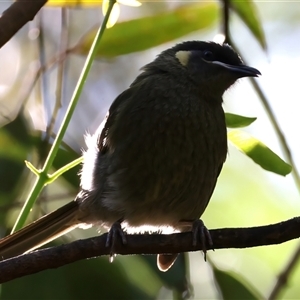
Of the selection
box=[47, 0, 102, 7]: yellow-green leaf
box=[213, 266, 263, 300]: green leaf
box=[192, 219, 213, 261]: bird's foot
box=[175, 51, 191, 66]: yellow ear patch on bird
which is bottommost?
box=[213, 266, 263, 300]: green leaf

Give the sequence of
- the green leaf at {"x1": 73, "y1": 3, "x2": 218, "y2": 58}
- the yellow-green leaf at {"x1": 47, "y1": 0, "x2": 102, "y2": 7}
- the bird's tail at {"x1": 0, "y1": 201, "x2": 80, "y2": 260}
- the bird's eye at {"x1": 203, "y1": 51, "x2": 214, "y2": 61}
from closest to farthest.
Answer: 1. the bird's tail at {"x1": 0, "y1": 201, "x2": 80, "y2": 260}
2. the yellow-green leaf at {"x1": 47, "y1": 0, "x2": 102, "y2": 7}
3. the green leaf at {"x1": 73, "y1": 3, "x2": 218, "y2": 58}
4. the bird's eye at {"x1": 203, "y1": 51, "x2": 214, "y2": 61}

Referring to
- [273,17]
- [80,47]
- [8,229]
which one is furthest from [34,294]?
[273,17]

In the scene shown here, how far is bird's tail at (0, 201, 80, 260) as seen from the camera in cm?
239

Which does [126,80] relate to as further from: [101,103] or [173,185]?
[173,185]

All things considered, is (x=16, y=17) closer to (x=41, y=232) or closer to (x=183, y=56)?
(x=41, y=232)

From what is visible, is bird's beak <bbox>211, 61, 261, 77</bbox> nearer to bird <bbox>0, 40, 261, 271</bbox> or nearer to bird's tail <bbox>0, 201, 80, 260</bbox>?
bird <bbox>0, 40, 261, 271</bbox>

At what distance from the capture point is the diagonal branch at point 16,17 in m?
2.00

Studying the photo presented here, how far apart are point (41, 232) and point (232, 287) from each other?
2.45 ft

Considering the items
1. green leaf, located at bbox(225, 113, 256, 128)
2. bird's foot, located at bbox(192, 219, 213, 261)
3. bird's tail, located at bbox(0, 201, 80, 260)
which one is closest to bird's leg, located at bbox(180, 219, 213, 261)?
bird's foot, located at bbox(192, 219, 213, 261)

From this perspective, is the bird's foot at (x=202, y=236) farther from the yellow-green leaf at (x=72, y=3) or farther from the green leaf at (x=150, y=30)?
the yellow-green leaf at (x=72, y=3)

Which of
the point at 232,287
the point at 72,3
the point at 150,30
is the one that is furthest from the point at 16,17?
the point at 232,287

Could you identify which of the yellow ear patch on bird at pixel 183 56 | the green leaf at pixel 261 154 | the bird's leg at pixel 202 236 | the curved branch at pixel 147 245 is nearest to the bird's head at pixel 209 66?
the yellow ear patch on bird at pixel 183 56

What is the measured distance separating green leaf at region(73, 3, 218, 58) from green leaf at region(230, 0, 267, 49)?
0.28 meters

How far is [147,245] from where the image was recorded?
74.8 inches
